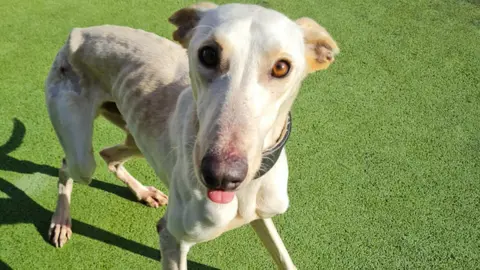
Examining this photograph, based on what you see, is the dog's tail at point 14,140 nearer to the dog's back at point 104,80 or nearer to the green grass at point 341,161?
the green grass at point 341,161

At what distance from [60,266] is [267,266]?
126cm

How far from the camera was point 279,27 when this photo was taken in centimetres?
209

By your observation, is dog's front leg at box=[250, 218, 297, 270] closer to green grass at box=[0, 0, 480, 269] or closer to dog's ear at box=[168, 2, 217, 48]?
green grass at box=[0, 0, 480, 269]

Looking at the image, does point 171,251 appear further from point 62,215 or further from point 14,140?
point 14,140

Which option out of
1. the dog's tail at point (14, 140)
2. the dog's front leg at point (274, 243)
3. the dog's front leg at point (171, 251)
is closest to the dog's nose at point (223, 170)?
the dog's front leg at point (171, 251)

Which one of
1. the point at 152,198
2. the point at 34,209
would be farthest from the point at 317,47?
the point at 34,209

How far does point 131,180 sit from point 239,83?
6.25 feet

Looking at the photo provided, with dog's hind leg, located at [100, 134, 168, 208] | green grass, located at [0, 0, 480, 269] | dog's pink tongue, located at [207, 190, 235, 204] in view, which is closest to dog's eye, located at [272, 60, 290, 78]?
dog's pink tongue, located at [207, 190, 235, 204]

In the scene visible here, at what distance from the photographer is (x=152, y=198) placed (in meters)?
3.66

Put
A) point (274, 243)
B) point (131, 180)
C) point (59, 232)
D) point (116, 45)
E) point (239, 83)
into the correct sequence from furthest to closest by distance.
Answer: point (131, 180)
point (59, 232)
point (116, 45)
point (274, 243)
point (239, 83)

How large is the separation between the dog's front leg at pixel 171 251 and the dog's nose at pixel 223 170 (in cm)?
99

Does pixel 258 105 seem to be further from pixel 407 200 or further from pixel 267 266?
pixel 407 200

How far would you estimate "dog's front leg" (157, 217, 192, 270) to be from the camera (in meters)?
2.69

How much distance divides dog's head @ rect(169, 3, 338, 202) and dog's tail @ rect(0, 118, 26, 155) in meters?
2.24
